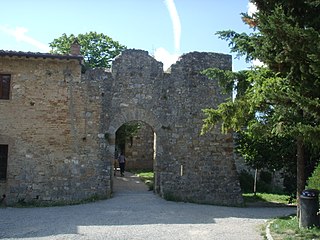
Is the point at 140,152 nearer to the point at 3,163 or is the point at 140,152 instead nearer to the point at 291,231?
the point at 3,163

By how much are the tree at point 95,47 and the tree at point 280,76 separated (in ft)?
58.7

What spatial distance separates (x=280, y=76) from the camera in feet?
28.6

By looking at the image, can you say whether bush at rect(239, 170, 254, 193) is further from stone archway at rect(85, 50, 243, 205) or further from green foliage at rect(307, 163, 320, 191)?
green foliage at rect(307, 163, 320, 191)

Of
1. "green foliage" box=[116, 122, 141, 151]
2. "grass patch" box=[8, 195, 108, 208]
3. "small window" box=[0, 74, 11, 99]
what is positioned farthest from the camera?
"green foliage" box=[116, 122, 141, 151]

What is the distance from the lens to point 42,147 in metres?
13.6

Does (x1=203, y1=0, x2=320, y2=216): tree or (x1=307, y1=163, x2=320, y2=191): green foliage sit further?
(x1=307, y1=163, x2=320, y2=191): green foliage

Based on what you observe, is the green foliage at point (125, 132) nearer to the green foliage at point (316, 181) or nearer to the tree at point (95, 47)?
the tree at point (95, 47)

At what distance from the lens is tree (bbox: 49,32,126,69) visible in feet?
87.8

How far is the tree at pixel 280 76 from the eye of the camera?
691 centimetres

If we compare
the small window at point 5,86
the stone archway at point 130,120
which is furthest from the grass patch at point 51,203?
the small window at point 5,86

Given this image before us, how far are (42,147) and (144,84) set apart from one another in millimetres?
4592

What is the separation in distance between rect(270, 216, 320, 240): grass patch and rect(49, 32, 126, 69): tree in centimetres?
1996

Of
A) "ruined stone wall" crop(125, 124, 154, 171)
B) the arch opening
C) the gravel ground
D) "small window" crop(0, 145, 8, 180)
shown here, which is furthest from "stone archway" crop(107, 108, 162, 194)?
"ruined stone wall" crop(125, 124, 154, 171)

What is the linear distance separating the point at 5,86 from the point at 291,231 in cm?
1109
